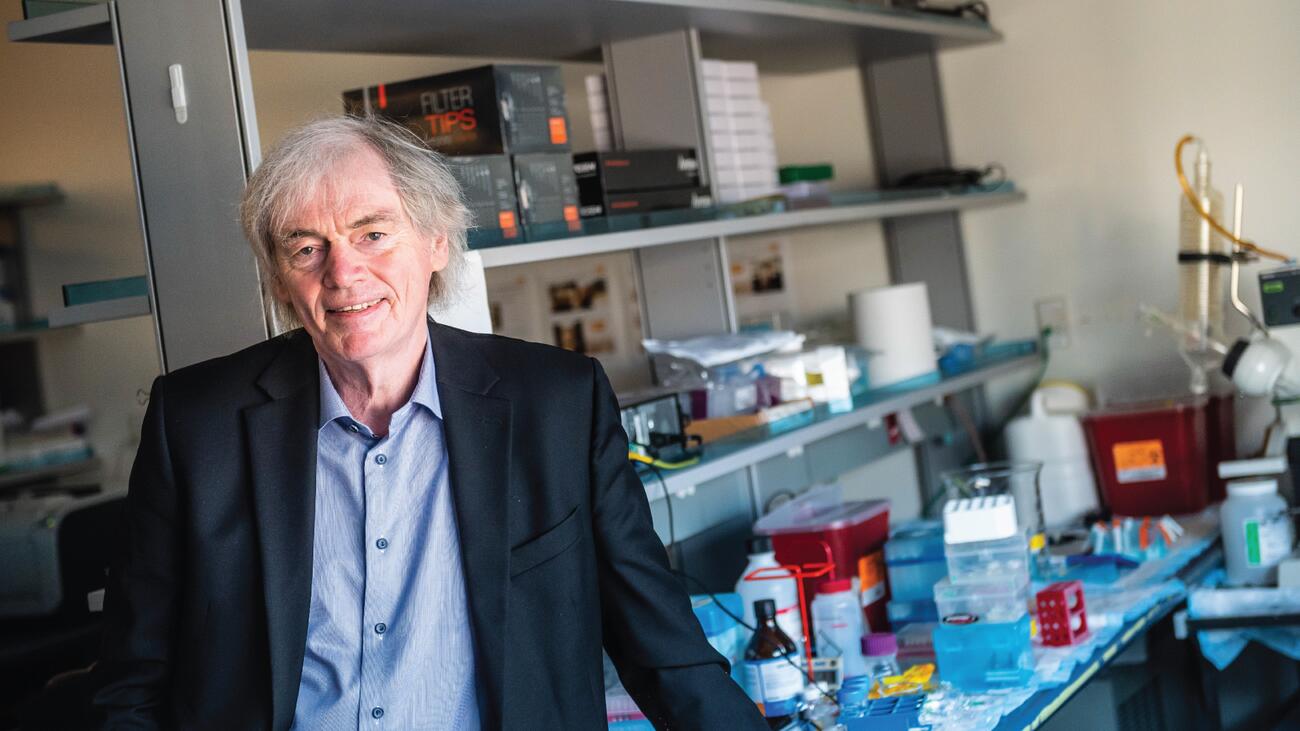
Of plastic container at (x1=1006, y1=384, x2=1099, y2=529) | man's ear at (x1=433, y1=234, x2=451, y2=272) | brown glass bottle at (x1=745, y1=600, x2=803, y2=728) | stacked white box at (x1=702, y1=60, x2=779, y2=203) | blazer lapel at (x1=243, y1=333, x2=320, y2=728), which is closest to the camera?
blazer lapel at (x1=243, y1=333, x2=320, y2=728)

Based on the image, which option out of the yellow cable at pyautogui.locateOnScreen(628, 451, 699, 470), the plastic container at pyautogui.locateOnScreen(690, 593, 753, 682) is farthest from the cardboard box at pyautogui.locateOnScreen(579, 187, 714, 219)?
the plastic container at pyautogui.locateOnScreen(690, 593, 753, 682)

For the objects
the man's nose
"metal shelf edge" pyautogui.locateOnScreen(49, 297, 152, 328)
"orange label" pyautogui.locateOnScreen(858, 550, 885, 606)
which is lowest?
"orange label" pyautogui.locateOnScreen(858, 550, 885, 606)

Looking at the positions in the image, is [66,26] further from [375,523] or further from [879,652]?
[879,652]

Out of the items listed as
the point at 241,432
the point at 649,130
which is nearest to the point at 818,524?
the point at 649,130

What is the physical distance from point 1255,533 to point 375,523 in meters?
1.96

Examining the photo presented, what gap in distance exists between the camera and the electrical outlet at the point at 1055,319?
12.4 feet

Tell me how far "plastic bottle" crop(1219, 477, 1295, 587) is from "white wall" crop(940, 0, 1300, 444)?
794mm

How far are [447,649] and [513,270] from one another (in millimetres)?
2586

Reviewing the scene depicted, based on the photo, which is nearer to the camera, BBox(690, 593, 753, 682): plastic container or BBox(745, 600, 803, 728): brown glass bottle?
BBox(745, 600, 803, 728): brown glass bottle

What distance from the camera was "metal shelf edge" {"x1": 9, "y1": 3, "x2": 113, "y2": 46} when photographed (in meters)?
1.95

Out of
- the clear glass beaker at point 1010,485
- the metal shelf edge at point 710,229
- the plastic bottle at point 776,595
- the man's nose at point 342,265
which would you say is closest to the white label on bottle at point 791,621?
the plastic bottle at point 776,595

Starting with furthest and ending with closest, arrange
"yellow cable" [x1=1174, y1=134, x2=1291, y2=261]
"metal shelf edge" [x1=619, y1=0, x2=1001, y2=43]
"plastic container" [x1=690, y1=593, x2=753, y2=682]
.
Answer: "yellow cable" [x1=1174, y1=134, x2=1291, y2=261]
"metal shelf edge" [x1=619, y1=0, x2=1001, y2=43]
"plastic container" [x1=690, y1=593, x2=753, y2=682]

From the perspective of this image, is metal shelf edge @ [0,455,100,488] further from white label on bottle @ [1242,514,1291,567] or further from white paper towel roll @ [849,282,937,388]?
white label on bottle @ [1242,514,1291,567]

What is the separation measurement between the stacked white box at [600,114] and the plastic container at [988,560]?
1.15 metres
